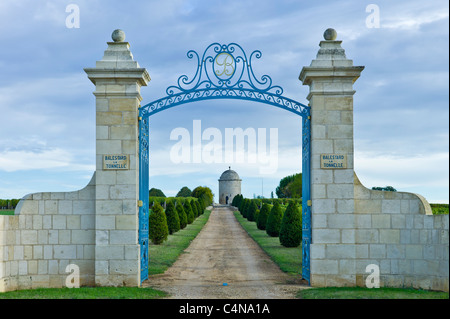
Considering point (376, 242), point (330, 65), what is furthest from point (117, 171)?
point (376, 242)

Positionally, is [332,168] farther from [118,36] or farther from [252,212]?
[252,212]

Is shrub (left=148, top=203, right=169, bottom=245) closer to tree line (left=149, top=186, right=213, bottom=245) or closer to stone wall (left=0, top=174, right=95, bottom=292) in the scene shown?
tree line (left=149, top=186, right=213, bottom=245)

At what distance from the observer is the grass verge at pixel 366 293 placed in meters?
8.48

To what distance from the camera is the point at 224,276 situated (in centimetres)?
1196

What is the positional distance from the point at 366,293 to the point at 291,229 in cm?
968

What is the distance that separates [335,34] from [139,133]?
4682 mm

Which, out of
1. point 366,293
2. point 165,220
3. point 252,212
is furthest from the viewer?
point 252,212

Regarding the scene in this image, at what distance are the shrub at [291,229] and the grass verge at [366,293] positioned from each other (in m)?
8.90

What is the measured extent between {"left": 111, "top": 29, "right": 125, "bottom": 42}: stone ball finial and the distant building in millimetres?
59572

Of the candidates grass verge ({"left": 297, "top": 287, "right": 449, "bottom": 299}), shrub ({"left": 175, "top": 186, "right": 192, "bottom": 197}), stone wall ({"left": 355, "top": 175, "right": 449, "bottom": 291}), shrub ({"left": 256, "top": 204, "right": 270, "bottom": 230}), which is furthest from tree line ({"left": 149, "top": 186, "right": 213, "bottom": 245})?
shrub ({"left": 175, "top": 186, "right": 192, "bottom": 197})

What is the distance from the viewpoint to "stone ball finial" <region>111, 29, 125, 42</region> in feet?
33.1

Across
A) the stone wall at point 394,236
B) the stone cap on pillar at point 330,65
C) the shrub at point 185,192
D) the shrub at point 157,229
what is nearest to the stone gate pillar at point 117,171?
the stone cap on pillar at point 330,65
